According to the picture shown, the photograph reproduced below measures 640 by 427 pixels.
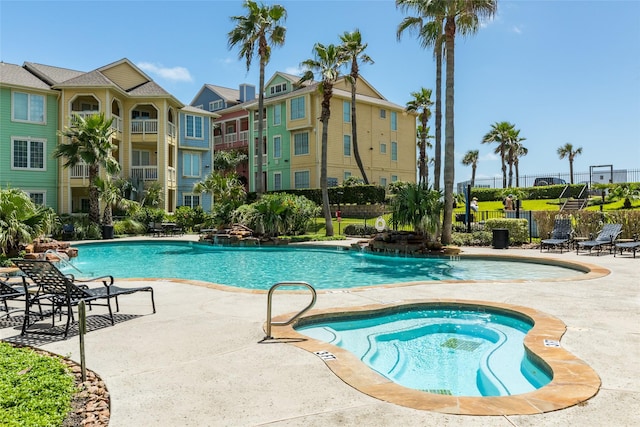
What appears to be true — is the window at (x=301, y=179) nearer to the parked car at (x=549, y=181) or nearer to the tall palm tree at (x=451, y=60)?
the tall palm tree at (x=451, y=60)

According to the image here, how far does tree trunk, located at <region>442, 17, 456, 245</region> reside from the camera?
17.6m

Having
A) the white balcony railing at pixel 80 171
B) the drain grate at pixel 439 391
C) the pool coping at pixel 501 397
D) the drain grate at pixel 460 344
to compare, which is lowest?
the drain grate at pixel 439 391

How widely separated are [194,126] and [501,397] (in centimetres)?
3652

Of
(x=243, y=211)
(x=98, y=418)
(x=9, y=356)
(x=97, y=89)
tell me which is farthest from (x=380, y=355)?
(x=97, y=89)

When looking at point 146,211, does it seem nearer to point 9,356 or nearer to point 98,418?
point 9,356

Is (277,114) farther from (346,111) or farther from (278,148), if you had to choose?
(346,111)

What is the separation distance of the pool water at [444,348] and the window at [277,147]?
35134mm

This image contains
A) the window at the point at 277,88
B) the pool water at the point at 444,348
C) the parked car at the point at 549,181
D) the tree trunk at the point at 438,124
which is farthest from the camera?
the parked car at the point at 549,181

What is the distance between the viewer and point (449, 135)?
18.0m

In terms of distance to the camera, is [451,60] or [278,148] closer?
[451,60]

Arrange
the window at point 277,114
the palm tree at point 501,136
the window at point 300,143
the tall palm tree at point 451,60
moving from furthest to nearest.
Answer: the palm tree at point 501,136
the window at point 277,114
the window at point 300,143
the tall palm tree at point 451,60

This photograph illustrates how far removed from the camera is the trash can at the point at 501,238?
1852 cm

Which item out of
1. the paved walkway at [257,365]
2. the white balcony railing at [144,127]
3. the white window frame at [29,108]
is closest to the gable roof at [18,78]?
the white window frame at [29,108]

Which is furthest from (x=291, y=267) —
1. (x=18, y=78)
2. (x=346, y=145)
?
(x=346, y=145)
